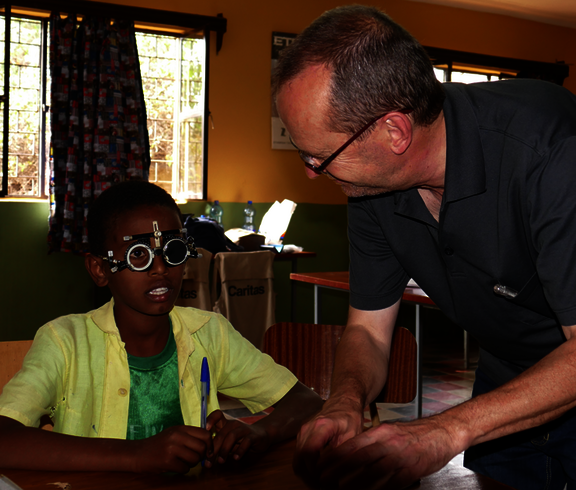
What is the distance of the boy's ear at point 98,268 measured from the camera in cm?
145

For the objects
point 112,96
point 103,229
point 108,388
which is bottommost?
point 108,388

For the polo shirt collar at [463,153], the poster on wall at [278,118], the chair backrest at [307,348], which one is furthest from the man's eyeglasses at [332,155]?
the poster on wall at [278,118]

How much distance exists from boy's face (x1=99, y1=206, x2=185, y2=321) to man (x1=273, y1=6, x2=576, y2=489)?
42 centimetres

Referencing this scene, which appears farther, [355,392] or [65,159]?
[65,159]

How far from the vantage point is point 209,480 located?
3.21ft

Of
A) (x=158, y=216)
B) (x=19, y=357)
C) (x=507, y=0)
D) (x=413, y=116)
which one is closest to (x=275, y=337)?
(x=158, y=216)

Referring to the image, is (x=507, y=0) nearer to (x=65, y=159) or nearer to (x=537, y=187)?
(x=65, y=159)

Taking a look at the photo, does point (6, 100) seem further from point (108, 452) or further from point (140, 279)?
point (108, 452)

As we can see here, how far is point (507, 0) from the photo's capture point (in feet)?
19.9

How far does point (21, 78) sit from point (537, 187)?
15.0ft

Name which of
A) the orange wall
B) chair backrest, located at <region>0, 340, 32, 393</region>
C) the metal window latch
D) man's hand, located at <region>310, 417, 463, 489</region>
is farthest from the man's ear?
the orange wall

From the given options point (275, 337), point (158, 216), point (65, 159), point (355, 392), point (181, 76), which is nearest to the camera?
point (355, 392)

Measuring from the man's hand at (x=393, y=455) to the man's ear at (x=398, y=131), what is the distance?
1.52 feet

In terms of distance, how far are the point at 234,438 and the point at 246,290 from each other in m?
3.16
